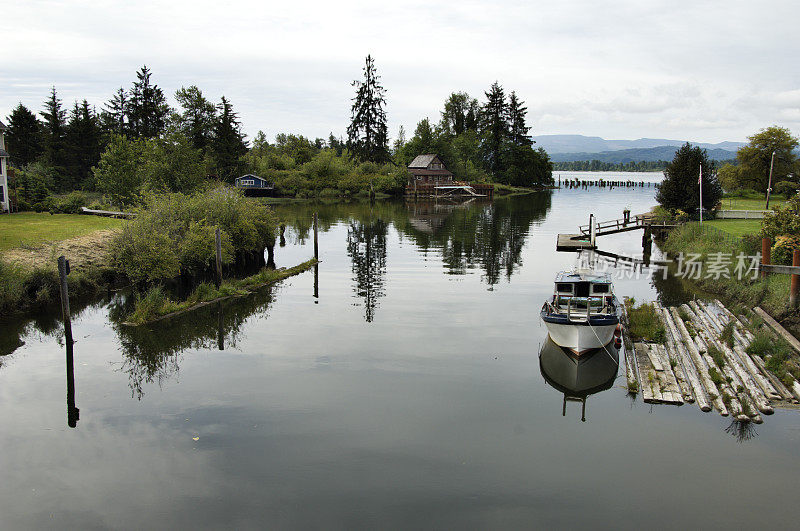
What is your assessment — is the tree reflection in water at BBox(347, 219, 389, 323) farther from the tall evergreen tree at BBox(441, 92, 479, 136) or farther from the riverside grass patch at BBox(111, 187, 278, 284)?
the tall evergreen tree at BBox(441, 92, 479, 136)

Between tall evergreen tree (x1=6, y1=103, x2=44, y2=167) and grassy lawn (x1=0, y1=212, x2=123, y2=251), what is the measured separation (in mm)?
44198

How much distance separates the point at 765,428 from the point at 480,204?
90982 mm

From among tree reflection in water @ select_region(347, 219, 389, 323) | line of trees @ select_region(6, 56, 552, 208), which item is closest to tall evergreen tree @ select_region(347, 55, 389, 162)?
line of trees @ select_region(6, 56, 552, 208)

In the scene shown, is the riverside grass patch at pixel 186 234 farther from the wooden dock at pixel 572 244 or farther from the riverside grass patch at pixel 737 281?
the riverside grass patch at pixel 737 281

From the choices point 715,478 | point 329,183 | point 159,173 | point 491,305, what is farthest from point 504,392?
point 329,183

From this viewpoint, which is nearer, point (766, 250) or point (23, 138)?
point (766, 250)

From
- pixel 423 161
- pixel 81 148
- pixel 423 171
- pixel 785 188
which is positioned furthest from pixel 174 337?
pixel 423 161

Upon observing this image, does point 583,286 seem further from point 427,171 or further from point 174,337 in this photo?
point 427,171

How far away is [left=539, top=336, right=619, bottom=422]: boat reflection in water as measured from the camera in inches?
778

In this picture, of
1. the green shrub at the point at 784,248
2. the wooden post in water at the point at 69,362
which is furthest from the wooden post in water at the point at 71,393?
the green shrub at the point at 784,248

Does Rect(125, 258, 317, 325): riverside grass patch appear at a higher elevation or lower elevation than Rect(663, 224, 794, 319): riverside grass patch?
lower

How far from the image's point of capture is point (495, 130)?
14575 centimetres

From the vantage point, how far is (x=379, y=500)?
43.4 feet

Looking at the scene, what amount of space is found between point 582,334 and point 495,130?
5179 inches
